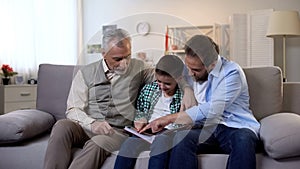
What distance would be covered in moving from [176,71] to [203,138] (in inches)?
14.0

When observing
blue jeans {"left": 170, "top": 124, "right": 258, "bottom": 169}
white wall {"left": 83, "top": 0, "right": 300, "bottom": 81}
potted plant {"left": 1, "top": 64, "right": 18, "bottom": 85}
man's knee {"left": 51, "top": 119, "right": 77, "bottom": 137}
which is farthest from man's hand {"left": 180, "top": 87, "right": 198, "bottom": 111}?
potted plant {"left": 1, "top": 64, "right": 18, "bottom": 85}

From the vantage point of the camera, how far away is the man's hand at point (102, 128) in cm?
184

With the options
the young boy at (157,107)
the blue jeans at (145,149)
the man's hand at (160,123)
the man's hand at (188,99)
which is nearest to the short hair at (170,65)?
the young boy at (157,107)

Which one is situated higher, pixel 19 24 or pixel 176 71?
pixel 19 24

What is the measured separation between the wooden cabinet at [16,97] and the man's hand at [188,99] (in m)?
2.49

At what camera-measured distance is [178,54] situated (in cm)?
192

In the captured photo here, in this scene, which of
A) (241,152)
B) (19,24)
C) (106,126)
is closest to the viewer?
→ (241,152)

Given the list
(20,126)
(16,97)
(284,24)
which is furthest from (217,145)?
(16,97)

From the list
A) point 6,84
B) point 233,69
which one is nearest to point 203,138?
point 233,69

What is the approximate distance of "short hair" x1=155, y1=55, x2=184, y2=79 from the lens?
179 cm

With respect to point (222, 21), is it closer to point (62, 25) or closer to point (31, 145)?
point (62, 25)

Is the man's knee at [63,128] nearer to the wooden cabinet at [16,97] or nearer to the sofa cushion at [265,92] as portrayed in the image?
the sofa cushion at [265,92]

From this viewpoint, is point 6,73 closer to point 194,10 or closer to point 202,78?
point 194,10

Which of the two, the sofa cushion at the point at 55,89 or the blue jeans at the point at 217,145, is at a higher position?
the sofa cushion at the point at 55,89
